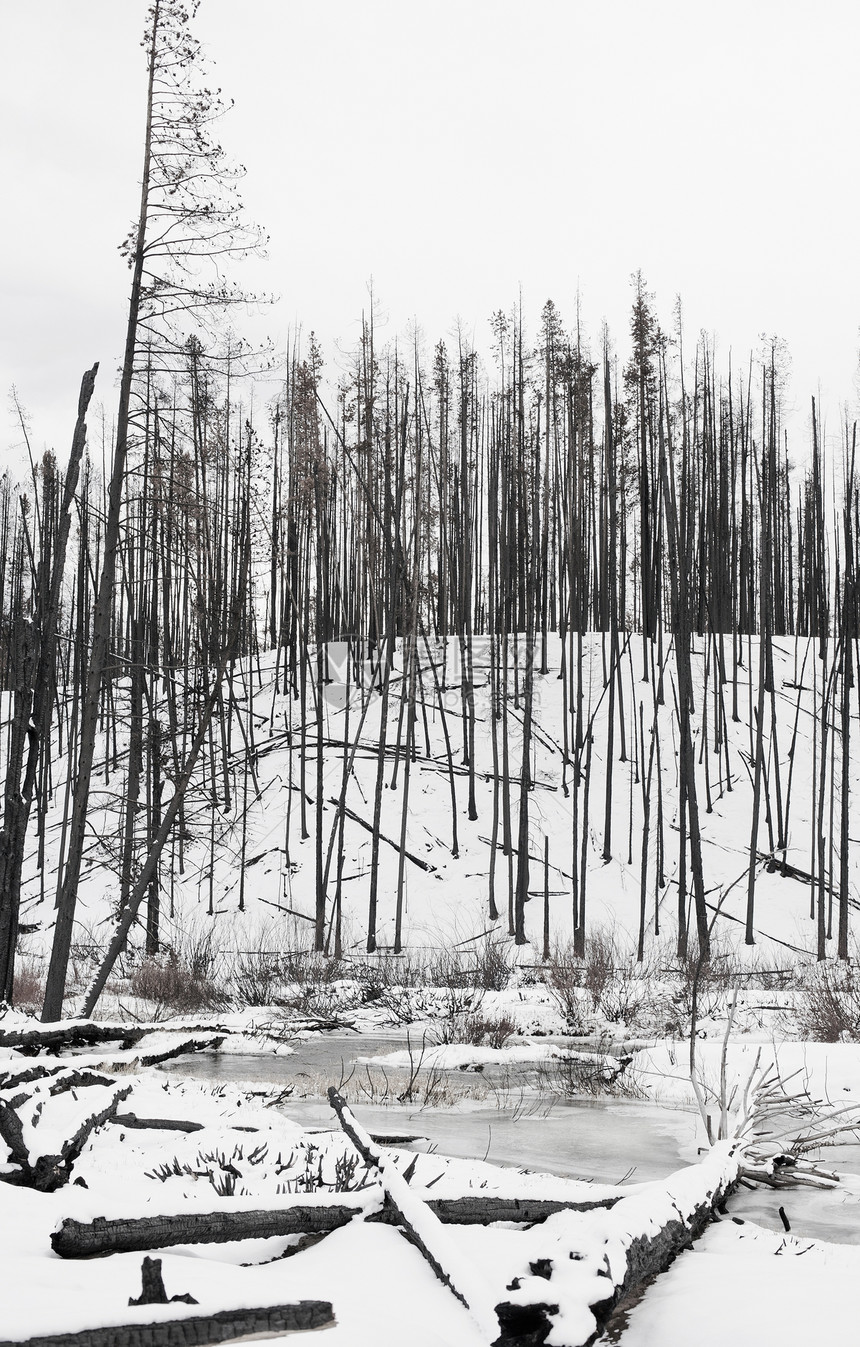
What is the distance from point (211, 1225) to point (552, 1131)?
331 centimetres

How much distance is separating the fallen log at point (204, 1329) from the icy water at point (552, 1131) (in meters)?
2.19

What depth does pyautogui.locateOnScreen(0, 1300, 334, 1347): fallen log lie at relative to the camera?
1801 millimetres

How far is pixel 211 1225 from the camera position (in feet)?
8.39

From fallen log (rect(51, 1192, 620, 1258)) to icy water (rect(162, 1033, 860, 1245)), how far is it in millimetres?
1476

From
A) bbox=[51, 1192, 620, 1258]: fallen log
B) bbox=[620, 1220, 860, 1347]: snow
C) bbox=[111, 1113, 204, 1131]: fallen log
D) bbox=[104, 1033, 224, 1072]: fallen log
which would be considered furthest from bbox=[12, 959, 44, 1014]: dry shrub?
bbox=[620, 1220, 860, 1347]: snow

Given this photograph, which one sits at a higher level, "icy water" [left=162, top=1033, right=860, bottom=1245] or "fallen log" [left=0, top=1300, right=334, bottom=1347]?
"fallen log" [left=0, top=1300, right=334, bottom=1347]

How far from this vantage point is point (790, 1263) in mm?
2719

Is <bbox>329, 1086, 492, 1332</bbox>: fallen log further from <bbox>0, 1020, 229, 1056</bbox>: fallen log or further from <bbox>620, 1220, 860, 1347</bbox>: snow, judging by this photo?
<bbox>0, 1020, 229, 1056</bbox>: fallen log

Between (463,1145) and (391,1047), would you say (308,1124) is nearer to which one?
(463,1145)


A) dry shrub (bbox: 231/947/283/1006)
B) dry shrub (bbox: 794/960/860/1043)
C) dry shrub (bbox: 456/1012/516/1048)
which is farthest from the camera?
dry shrub (bbox: 231/947/283/1006)

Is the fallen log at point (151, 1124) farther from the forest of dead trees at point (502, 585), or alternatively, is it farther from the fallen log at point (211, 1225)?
the forest of dead trees at point (502, 585)

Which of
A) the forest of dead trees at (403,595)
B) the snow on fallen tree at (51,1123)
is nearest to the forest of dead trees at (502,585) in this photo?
the forest of dead trees at (403,595)

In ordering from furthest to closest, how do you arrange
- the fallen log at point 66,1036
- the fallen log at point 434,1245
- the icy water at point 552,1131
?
the fallen log at point 66,1036 → the icy water at point 552,1131 → the fallen log at point 434,1245

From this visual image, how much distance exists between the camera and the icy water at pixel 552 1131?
3.81 m
